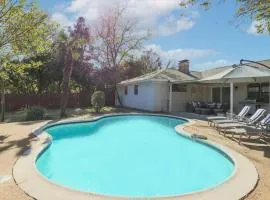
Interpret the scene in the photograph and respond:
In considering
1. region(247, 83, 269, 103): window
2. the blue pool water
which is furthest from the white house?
the blue pool water

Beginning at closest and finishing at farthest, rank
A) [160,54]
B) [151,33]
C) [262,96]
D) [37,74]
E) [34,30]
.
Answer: [34,30], [262,96], [37,74], [151,33], [160,54]

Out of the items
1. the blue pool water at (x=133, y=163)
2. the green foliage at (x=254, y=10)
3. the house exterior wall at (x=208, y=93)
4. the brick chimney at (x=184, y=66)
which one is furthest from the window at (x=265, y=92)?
the green foliage at (x=254, y=10)

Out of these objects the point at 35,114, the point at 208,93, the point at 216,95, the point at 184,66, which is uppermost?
the point at 184,66

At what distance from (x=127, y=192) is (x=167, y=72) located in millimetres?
18822

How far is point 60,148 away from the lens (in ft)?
36.0

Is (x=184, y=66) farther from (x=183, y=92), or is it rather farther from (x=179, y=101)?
(x=179, y=101)

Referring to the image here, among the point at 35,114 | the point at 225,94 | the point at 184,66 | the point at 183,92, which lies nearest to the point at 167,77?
the point at 183,92

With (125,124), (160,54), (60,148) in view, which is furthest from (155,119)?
(160,54)

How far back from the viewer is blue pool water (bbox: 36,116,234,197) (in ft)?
22.9

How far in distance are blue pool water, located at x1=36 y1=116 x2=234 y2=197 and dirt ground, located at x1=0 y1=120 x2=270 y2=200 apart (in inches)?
27.7

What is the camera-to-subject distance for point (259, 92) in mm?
18953

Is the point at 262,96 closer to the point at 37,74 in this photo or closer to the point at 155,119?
the point at 155,119

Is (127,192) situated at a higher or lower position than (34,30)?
lower

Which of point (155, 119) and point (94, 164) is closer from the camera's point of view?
point (94, 164)
